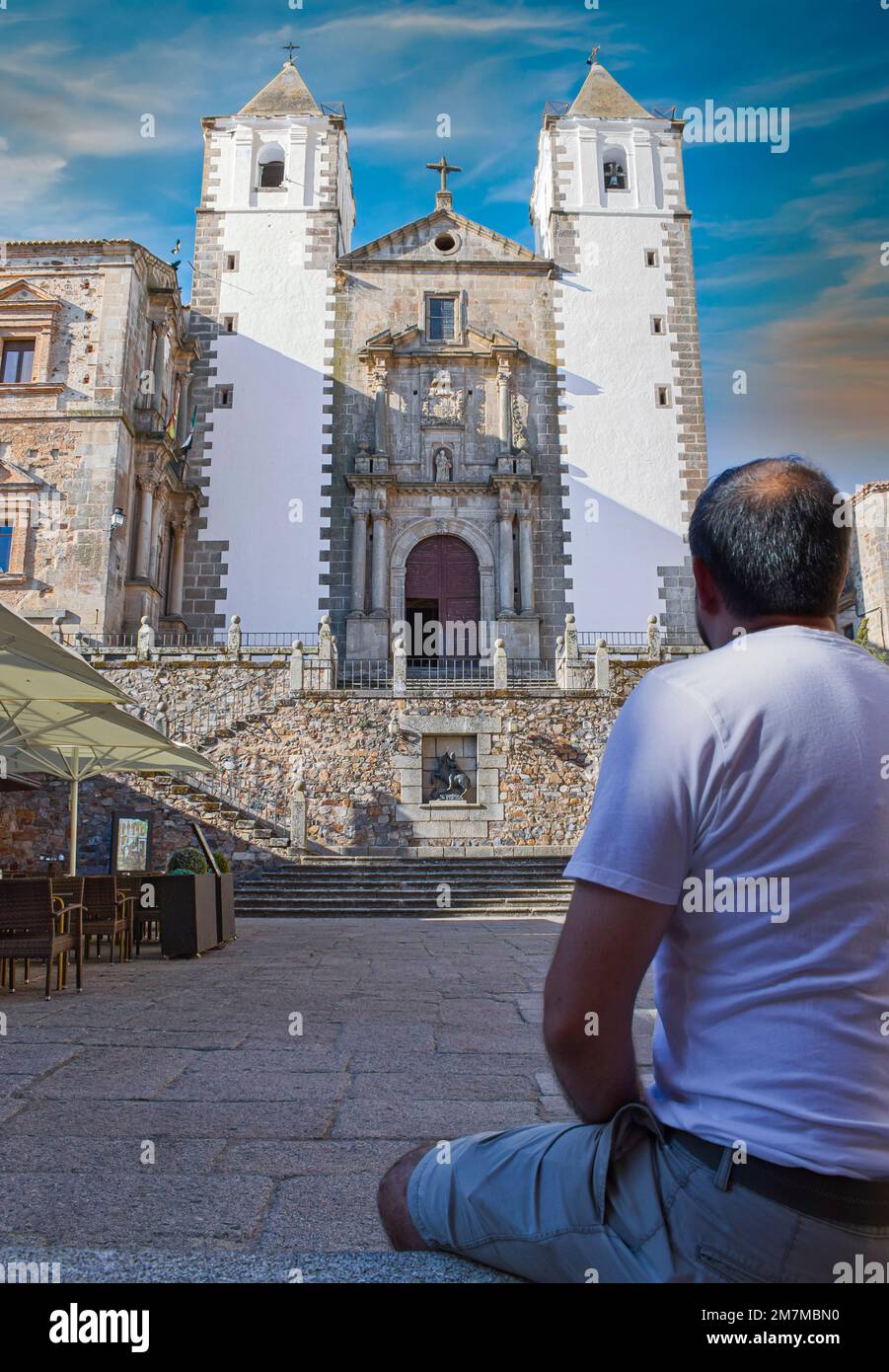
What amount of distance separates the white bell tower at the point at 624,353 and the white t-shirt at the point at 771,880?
22.0m

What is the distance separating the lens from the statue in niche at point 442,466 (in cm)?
2405

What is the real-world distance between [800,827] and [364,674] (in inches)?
825

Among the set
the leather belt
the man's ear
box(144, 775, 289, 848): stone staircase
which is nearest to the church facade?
box(144, 775, 289, 848): stone staircase

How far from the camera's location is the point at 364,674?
22.1 metres

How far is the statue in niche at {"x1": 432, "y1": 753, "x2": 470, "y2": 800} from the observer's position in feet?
59.4

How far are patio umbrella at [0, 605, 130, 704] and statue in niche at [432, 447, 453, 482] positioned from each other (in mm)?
17590

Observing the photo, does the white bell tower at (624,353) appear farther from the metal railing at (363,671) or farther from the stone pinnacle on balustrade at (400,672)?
the stone pinnacle on balustrade at (400,672)

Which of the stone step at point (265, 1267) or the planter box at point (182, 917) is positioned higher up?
the planter box at point (182, 917)

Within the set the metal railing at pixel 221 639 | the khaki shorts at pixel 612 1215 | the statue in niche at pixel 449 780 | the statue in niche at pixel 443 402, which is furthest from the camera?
the statue in niche at pixel 443 402

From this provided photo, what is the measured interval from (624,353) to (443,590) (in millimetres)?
7726

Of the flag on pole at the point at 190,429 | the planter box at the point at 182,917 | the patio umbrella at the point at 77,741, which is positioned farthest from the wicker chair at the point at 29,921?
the flag on pole at the point at 190,429

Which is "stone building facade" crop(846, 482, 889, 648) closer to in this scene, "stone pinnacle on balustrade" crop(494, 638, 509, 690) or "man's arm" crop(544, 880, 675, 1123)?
"stone pinnacle on balustrade" crop(494, 638, 509, 690)

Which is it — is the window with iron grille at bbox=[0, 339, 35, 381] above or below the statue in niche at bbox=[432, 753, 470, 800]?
above

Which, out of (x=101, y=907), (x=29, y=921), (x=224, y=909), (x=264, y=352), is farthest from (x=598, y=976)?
(x=264, y=352)
